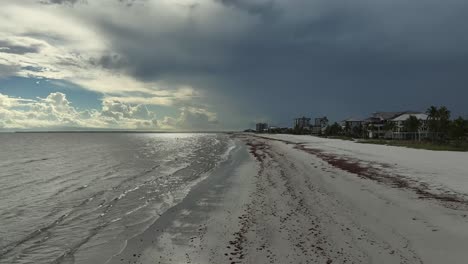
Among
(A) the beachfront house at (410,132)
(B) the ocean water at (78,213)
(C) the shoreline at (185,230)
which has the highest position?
(A) the beachfront house at (410,132)

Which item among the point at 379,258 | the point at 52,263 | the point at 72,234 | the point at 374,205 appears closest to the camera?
the point at 379,258

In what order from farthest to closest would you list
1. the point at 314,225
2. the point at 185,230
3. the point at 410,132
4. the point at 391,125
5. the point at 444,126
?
1. the point at 391,125
2. the point at 410,132
3. the point at 444,126
4. the point at 185,230
5. the point at 314,225

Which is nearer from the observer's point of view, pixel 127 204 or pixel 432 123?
pixel 127 204

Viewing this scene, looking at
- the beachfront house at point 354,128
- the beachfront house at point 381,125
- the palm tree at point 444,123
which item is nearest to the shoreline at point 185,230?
the palm tree at point 444,123

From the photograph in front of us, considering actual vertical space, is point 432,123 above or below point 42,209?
above

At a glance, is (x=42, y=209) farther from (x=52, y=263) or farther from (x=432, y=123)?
(x=432, y=123)

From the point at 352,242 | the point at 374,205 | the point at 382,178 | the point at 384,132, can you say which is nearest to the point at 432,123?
the point at 384,132

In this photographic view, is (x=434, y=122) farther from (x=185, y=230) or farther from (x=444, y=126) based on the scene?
(x=185, y=230)

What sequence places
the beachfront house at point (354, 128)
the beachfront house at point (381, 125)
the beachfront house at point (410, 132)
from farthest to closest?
the beachfront house at point (354, 128) < the beachfront house at point (381, 125) < the beachfront house at point (410, 132)

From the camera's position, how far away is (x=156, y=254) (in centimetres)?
855

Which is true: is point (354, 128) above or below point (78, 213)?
above

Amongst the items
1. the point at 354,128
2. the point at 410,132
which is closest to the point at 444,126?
the point at 410,132

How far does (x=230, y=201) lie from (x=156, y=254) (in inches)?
283

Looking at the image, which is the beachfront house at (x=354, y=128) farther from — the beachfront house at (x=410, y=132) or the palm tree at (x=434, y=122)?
the palm tree at (x=434, y=122)
